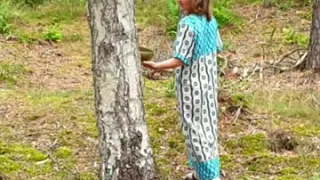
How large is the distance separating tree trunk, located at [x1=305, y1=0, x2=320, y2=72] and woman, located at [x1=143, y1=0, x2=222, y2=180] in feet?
13.7

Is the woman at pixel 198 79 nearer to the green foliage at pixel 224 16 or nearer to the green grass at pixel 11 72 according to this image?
the green grass at pixel 11 72

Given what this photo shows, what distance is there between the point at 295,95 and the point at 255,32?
4.34 metres

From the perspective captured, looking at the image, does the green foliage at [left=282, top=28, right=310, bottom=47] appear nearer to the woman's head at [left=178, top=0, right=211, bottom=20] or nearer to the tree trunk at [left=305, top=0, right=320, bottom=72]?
the tree trunk at [left=305, top=0, right=320, bottom=72]

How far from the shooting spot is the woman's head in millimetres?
4469

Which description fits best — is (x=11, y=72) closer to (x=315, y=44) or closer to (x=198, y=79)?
(x=315, y=44)

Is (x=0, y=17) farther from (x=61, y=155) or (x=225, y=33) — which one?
(x=61, y=155)

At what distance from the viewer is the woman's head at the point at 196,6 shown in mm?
4469

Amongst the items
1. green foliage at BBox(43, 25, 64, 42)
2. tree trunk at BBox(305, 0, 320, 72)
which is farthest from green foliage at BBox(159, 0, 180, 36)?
tree trunk at BBox(305, 0, 320, 72)

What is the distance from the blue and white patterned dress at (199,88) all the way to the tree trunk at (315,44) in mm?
4148

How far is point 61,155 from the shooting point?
562cm

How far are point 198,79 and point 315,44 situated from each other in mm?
4461

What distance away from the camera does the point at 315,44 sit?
8.75 m

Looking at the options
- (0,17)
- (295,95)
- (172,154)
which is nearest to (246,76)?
(295,95)

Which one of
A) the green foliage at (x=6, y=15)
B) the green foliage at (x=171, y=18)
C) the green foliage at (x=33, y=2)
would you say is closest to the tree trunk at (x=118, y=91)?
the green foliage at (x=171, y=18)
